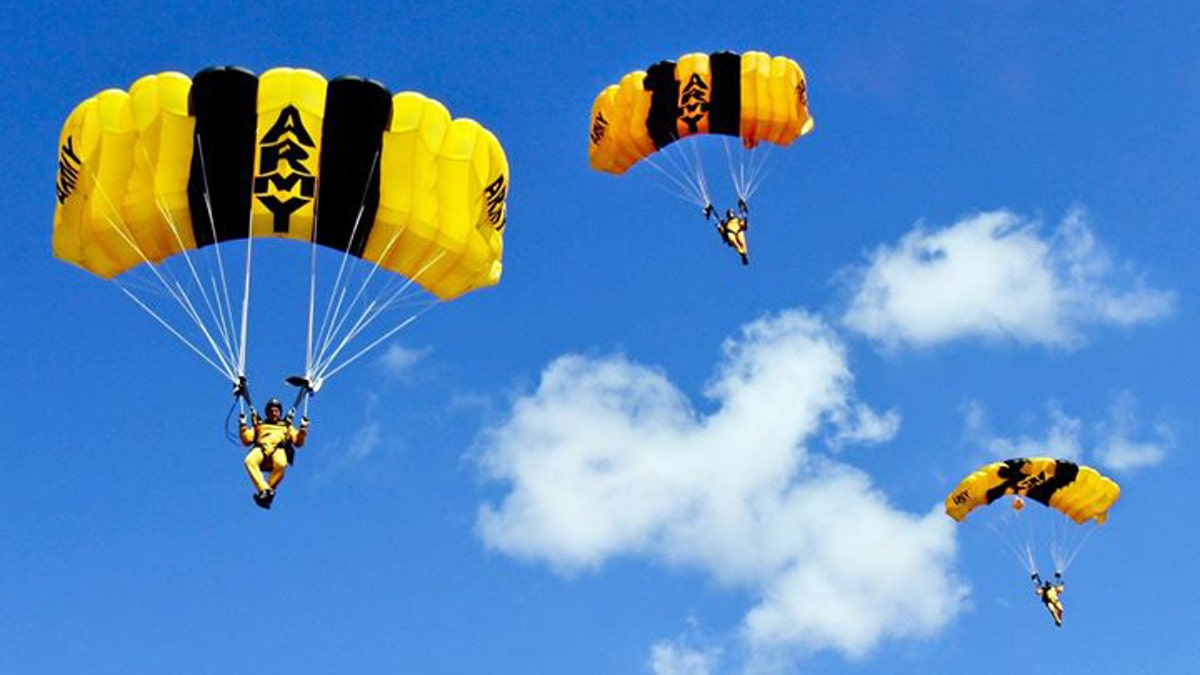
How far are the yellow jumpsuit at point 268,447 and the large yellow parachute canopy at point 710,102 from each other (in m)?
14.1

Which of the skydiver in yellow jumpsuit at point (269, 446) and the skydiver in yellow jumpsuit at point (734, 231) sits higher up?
the skydiver in yellow jumpsuit at point (734, 231)

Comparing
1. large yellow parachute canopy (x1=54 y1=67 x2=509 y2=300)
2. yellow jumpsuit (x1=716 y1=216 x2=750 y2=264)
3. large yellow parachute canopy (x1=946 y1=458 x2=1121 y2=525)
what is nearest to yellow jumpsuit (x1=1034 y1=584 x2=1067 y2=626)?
large yellow parachute canopy (x1=946 y1=458 x2=1121 y2=525)

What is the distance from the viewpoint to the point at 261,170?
15719mm

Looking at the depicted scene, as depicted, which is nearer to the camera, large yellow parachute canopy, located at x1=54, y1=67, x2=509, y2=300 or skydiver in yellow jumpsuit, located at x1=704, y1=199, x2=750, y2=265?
large yellow parachute canopy, located at x1=54, y1=67, x2=509, y2=300

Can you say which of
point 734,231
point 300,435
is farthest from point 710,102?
point 300,435

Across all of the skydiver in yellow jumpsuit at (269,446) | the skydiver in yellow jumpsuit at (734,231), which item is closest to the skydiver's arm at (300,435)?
the skydiver in yellow jumpsuit at (269,446)

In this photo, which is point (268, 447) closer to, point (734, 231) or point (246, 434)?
point (246, 434)

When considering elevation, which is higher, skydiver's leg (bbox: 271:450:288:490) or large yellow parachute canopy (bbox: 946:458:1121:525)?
large yellow parachute canopy (bbox: 946:458:1121:525)

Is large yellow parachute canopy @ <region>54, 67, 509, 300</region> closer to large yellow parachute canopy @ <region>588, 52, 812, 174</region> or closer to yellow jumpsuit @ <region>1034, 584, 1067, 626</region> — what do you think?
large yellow parachute canopy @ <region>588, 52, 812, 174</region>

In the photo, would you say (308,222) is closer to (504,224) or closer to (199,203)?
(199,203)

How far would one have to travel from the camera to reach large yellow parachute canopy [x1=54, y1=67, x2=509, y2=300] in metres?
15.7

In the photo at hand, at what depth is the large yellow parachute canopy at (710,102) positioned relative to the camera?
2631 centimetres

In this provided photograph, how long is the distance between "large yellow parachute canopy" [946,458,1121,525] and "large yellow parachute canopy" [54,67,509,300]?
15.0m

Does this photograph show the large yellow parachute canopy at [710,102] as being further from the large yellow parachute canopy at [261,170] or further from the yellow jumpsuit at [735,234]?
the large yellow parachute canopy at [261,170]
